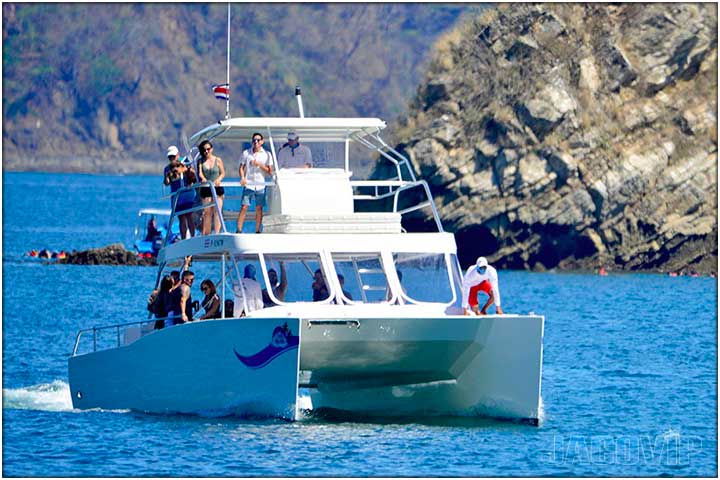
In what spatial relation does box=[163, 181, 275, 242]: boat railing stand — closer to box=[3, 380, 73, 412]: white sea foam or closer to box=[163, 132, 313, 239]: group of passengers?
box=[163, 132, 313, 239]: group of passengers

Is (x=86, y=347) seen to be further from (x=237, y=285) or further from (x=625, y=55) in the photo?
(x=625, y=55)

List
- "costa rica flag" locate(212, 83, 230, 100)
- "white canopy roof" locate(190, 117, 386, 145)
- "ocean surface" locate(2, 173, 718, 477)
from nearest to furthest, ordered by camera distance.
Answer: "ocean surface" locate(2, 173, 718, 477) < "white canopy roof" locate(190, 117, 386, 145) < "costa rica flag" locate(212, 83, 230, 100)

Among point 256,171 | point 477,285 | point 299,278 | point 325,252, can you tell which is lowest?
point 477,285

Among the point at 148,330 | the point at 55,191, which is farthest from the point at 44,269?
the point at 55,191

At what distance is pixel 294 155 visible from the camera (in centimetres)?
2697

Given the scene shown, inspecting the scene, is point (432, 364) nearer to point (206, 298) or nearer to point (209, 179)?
point (206, 298)

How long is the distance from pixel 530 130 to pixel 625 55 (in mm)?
6147

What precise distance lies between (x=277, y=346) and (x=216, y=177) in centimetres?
363

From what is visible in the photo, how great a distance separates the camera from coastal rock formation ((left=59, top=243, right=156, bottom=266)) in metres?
63.7

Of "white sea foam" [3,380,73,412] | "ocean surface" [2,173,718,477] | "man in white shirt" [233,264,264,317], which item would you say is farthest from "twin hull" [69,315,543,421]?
"white sea foam" [3,380,73,412]

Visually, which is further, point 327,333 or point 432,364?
point 432,364

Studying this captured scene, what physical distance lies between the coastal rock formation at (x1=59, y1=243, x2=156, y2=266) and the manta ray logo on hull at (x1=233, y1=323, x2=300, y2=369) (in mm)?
40364

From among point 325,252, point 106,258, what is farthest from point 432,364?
point 106,258

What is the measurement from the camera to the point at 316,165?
89.5 feet
